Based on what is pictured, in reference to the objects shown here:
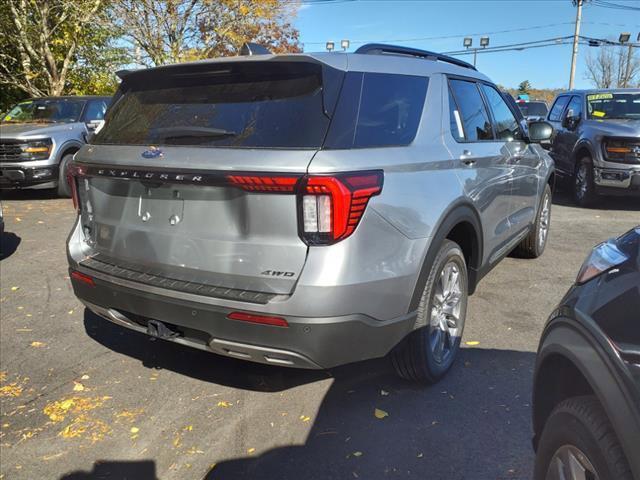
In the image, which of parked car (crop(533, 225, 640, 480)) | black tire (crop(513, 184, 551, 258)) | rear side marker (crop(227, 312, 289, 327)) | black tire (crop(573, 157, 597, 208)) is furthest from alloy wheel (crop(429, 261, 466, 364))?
black tire (crop(573, 157, 597, 208))

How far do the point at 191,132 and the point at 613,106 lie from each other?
8654 mm

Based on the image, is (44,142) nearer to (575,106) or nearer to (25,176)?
(25,176)

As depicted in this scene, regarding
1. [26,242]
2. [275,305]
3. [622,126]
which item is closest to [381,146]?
[275,305]

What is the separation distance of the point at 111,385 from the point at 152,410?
45 cm

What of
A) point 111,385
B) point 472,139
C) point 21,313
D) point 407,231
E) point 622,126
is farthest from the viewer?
point 622,126

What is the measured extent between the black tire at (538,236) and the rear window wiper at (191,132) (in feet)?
12.9

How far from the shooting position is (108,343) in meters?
4.01

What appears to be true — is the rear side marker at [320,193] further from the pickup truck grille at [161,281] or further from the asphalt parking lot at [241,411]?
the asphalt parking lot at [241,411]

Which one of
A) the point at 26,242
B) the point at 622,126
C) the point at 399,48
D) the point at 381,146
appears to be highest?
the point at 399,48

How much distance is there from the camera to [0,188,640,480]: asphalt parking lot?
2643 mm

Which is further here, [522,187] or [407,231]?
[522,187]

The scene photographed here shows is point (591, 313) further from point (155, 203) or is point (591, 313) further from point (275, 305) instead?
point (155, 203)

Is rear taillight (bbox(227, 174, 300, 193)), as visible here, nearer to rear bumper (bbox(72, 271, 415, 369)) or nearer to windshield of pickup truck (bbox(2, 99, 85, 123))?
rear bumper (bbox(72, 271, 415, 369))

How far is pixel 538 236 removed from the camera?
19.2ft
